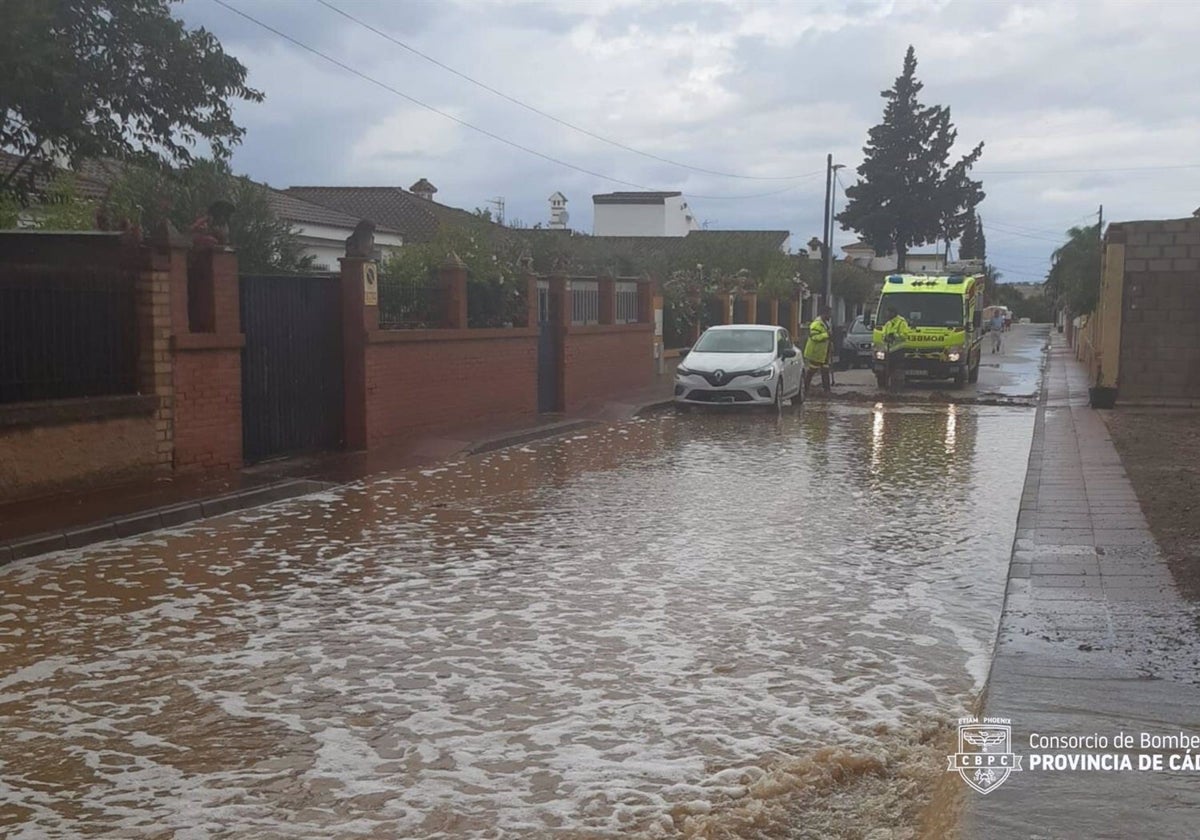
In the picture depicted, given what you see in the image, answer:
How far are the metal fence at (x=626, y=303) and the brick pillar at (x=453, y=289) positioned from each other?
24.9 ft

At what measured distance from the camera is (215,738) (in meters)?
5.36

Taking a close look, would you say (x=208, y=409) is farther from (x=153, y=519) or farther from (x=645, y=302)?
(x=645, y=302)

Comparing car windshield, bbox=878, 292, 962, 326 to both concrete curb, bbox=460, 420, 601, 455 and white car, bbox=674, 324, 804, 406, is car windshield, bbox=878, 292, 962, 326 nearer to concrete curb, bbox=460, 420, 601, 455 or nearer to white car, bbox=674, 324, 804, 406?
white car, bbox=674, 324, 804, 406

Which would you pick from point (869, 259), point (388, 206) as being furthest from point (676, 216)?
point (388, 206)

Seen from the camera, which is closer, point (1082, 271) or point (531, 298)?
point (531, 298)

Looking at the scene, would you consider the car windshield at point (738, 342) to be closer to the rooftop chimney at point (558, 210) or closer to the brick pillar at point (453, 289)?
the brick pillar at point (453, 289)

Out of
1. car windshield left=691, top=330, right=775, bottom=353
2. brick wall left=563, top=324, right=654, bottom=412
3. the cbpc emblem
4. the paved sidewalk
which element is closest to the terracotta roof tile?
brick wall left=563, top=324, right=654, bottom=412

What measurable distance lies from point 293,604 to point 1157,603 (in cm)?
532

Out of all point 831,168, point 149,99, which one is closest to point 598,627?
point 149,99

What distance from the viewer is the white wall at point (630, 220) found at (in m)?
77.3

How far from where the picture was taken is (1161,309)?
70.6 feet

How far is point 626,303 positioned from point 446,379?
9.49 meters

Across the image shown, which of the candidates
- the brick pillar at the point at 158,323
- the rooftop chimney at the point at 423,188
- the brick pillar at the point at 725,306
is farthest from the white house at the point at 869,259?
the brick pillar at the point at 158,323

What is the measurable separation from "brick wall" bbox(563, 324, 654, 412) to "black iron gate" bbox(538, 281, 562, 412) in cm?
18
